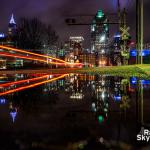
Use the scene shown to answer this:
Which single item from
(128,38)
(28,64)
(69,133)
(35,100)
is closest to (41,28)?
(28,64)

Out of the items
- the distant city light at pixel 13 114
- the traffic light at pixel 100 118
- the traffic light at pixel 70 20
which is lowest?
the distant city light at pixel 13 114

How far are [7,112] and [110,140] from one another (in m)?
4.54

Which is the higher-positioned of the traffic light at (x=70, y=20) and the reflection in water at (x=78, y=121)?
the traffic light at (x=70, y=20)

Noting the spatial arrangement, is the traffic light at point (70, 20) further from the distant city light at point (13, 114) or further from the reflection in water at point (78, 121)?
the distant city light at point (13, 114)

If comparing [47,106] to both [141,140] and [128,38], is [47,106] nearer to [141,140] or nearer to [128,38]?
[141,140]

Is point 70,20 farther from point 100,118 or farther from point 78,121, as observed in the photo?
point 78,121

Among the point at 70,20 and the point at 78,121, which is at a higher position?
the point at 70,20

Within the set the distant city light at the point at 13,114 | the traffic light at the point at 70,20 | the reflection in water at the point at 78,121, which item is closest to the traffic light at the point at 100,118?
the reflection in water at the point at 78,121

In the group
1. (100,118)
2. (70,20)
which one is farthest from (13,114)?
(70,20)

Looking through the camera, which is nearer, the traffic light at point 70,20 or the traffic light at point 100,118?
the traffic light at point 100,118

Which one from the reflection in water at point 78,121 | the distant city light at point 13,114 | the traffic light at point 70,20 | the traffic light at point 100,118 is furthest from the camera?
the traffic light at point 70,20

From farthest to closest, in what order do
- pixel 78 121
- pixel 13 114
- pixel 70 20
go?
pixel 70 20 → pixel 13 114 → pixel 78 121

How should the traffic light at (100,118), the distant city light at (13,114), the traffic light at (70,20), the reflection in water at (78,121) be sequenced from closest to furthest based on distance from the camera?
the reflection in water at (78,121) → the traffic light at (100,118) → the distant city light at (13,114) → the traffic light at (70,20)

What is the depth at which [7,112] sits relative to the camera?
33.1ft
